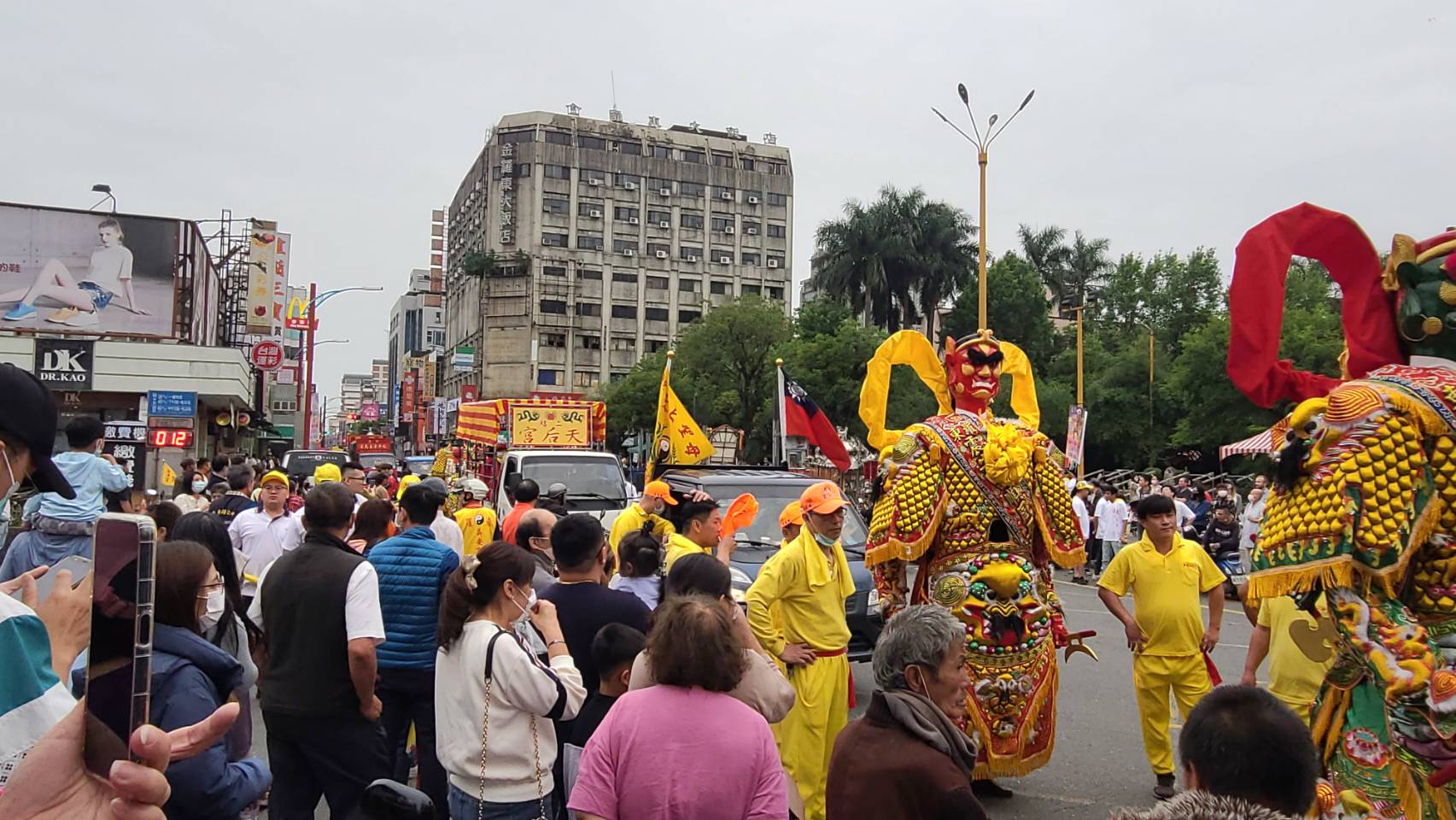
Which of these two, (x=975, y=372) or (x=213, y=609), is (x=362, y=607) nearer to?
(x=213, y=609)

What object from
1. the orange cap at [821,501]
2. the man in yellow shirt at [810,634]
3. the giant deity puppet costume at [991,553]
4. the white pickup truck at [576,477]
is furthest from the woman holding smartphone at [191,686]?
the white pickup truck at [576,477]

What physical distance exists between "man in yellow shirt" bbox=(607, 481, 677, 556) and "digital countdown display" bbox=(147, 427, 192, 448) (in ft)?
32.0

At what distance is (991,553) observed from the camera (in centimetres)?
609

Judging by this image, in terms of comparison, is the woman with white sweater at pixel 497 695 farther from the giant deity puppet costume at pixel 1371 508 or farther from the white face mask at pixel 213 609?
the giant deity puppet costume at pixel 1371 508

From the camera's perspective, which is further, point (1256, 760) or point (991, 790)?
point (991, 790)

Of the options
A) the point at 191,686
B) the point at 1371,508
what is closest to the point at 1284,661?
the point at 1371,508

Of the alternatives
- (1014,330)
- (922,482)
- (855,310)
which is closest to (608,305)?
(855,310)

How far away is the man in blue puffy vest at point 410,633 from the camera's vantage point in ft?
17.0

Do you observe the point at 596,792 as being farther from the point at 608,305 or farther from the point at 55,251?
the point at 608,305

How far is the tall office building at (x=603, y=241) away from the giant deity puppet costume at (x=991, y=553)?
63777mm

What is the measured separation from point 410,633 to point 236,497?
468 cm

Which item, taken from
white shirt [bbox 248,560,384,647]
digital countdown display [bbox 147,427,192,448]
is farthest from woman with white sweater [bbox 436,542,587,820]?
digital countdown display [bbox 147,427,192,448]

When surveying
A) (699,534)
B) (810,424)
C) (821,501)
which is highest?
(810,424)

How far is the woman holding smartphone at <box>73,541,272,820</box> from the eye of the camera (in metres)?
2.96
